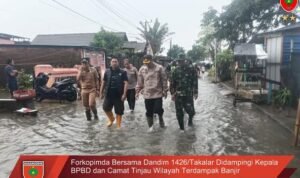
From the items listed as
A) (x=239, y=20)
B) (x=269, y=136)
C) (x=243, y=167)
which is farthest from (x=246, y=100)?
(x=243, y=167)

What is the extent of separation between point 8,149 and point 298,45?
36.3 feet

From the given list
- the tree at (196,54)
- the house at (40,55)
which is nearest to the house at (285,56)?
the house at (40,55)

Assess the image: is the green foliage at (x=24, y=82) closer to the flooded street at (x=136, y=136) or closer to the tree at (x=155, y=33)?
the flooded street at (x=136, y=136)

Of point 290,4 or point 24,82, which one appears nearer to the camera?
point 290,4

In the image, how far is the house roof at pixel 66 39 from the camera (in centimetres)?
5330

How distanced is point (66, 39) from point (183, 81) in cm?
4764

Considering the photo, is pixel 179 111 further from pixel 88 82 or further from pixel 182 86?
pixel 88 82

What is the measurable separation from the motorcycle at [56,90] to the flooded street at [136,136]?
310 centimetres

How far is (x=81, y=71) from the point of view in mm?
10539

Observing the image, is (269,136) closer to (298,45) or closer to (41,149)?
(41,149)

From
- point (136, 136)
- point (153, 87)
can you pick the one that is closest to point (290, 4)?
point (153, 87)

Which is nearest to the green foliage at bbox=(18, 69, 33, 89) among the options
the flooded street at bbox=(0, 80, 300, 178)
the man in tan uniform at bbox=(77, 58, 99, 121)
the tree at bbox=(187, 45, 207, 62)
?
the flooded street at bbox=(0, 80, 300, 178)

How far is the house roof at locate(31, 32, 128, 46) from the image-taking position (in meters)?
53.3

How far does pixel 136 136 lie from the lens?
8.84 m
